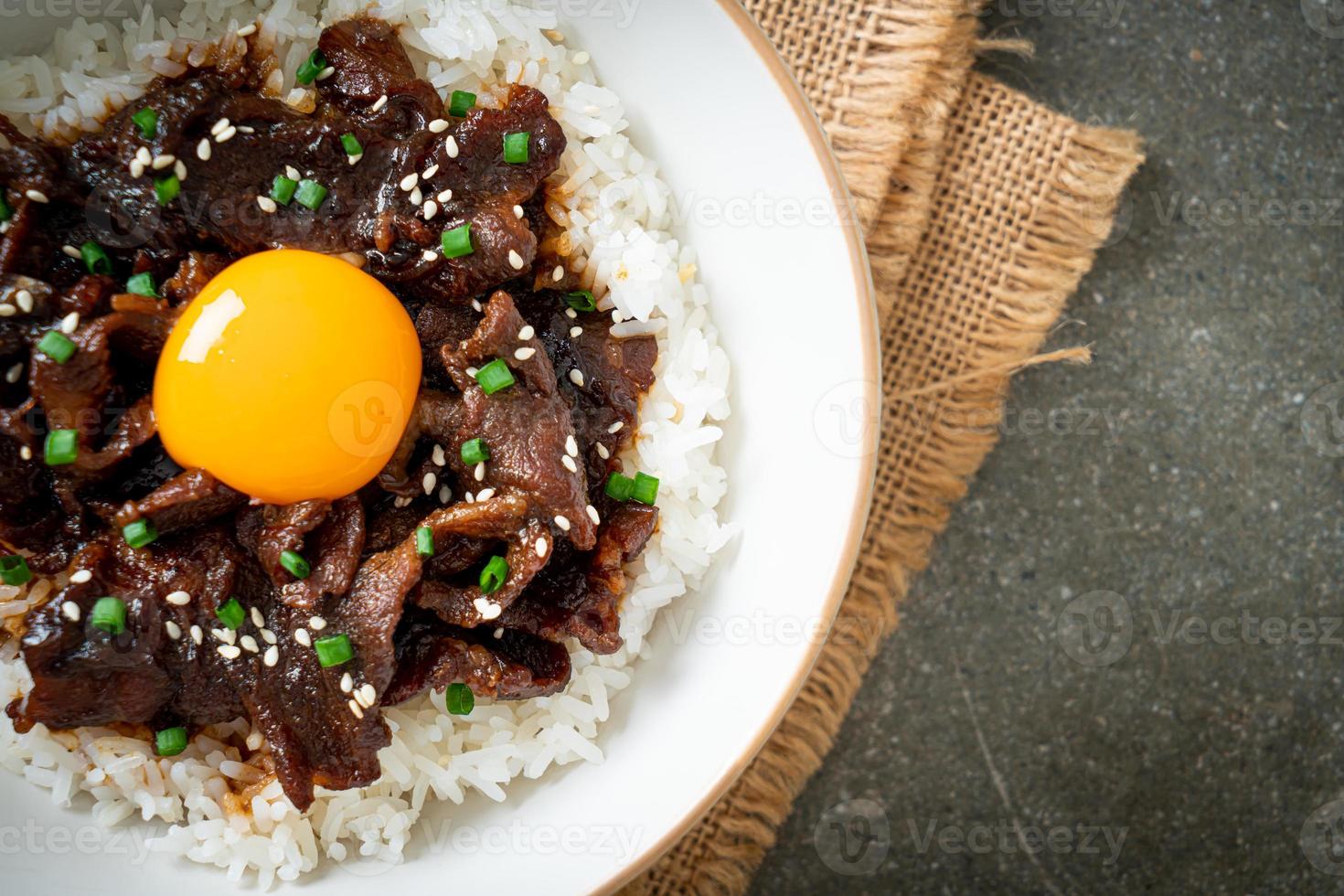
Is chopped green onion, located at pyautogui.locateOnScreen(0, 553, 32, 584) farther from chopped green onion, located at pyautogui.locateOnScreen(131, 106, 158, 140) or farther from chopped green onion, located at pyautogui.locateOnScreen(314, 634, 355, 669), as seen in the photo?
chopped green onion, located at pyautogui.locateOnScreen(131, 106, 158, 140)

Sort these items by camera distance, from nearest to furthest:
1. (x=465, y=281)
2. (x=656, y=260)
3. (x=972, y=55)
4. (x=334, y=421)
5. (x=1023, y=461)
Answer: (x=334, y=421)
(x=465, y=281)
(x=656, y=260)
(x=972, y=55)
(x=1023, y=461)

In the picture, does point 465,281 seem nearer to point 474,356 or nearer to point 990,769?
point 474,356

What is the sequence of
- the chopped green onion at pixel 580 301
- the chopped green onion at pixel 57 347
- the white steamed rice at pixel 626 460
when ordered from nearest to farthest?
the chopped green onion at pixel 57 347 < the white steamed rice at pixel 626 460 < the chopped green onion at pixel 580 301

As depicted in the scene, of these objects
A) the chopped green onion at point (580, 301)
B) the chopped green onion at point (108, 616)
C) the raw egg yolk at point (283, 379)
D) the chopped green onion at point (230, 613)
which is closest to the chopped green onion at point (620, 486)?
the chopped green onion at point (580, 301)

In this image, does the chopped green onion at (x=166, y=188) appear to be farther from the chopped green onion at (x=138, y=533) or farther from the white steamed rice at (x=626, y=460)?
the chopped green onion at (x=138, y=533)

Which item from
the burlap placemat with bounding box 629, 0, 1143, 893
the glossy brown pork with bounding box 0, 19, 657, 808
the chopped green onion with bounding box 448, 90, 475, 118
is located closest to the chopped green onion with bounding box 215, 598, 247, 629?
the glossy brown pork with bounding box 0, 19, 657, 808

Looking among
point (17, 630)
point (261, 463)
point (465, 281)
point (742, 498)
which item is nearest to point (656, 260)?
point (465, 281)

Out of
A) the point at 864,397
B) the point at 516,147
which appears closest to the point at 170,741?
the point at 516,147

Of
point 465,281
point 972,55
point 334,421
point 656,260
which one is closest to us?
point 334,421
